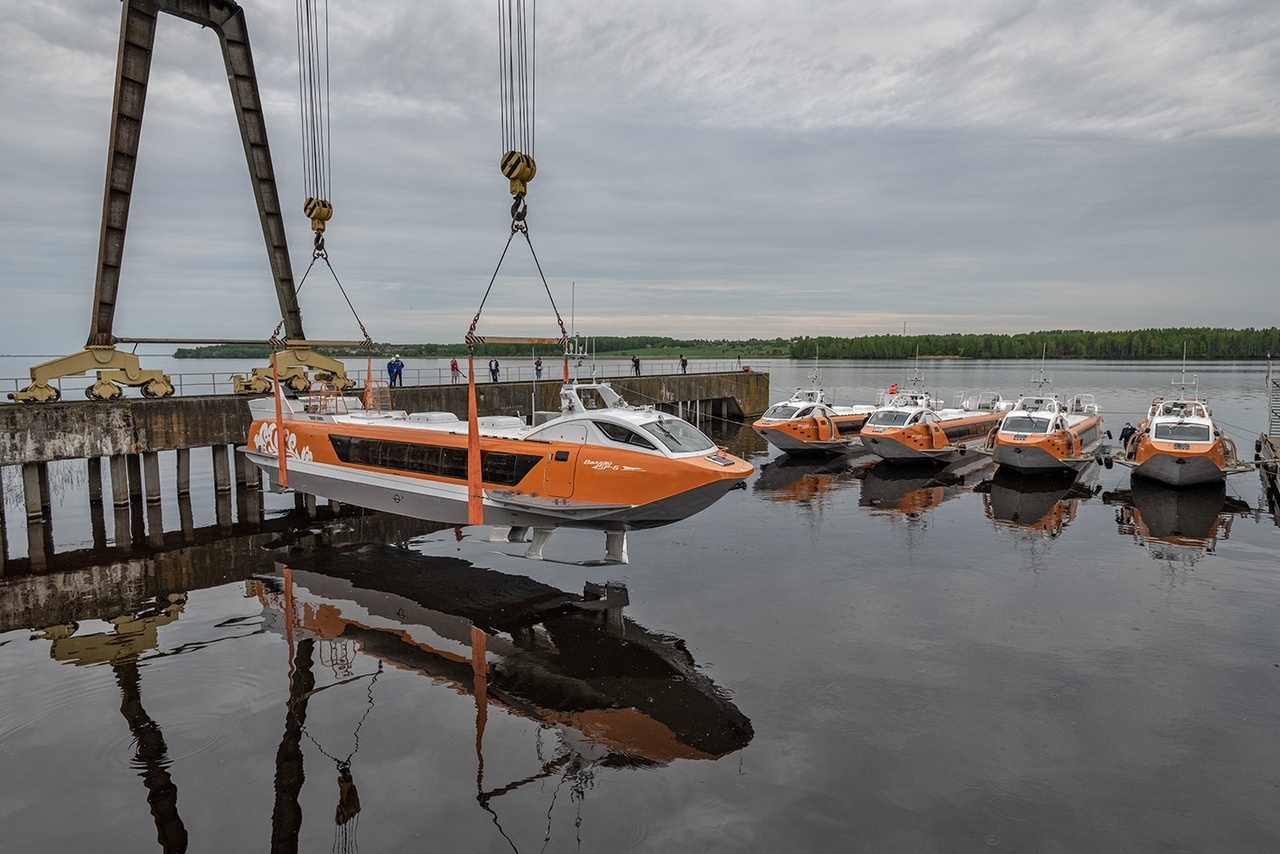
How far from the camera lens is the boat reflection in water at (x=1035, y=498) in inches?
816

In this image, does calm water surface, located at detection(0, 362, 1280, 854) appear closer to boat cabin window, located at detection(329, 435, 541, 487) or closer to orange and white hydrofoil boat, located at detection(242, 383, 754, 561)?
orange and white hydrofoil boat, located at detection(242, 383, 754, 561)

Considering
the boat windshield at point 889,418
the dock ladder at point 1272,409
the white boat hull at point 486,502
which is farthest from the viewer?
the dock ladder at point 1272,409

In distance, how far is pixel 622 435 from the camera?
14102 millimetres

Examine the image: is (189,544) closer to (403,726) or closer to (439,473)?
(439,473)

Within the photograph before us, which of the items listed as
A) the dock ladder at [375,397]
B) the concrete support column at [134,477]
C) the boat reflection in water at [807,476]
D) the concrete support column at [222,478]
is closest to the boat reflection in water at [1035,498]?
the boat reflection in water at [807,476]

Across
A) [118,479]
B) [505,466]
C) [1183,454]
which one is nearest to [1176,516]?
[1183,454]

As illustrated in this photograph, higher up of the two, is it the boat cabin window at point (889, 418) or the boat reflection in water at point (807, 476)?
the boat cabin window at point (889, 418)

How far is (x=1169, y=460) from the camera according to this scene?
24016mm

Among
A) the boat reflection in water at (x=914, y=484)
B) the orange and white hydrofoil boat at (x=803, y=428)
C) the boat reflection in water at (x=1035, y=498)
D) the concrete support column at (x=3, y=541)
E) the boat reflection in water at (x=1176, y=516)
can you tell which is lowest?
the concrete support column at (x=3, y=541)

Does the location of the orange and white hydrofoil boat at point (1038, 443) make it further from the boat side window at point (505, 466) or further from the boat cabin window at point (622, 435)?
the boat side window at point (505, 466)

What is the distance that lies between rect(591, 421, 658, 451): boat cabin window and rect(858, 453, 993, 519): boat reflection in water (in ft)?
36.5

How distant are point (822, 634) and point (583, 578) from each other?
5.51m

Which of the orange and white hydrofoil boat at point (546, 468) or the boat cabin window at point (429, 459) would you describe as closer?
the orange and white hydrofoil boat at point (546, 468)

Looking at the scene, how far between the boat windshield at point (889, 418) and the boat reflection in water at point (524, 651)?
1993cm
